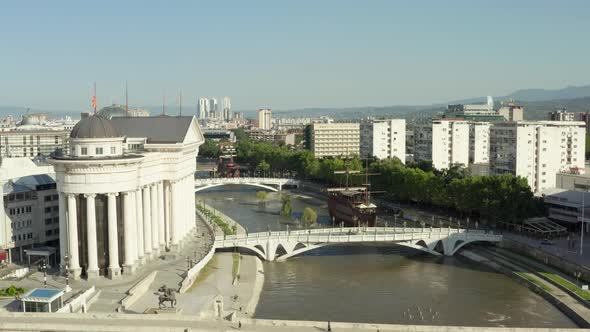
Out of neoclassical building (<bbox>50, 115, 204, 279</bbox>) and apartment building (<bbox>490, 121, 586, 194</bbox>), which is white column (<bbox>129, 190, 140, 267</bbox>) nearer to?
neoclassical building (<bbox>50, 115, 204, 279</bbox>)

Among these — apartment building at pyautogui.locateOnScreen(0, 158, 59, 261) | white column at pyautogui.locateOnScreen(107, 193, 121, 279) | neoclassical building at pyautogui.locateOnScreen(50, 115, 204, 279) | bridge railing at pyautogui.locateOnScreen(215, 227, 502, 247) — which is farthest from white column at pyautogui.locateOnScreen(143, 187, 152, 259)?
apartment building at pyautogui.locateOnScreen(0, 158, 59, 261)

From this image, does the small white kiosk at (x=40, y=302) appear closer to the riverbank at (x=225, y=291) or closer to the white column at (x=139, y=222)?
the riverbank at (x=225, y=291)

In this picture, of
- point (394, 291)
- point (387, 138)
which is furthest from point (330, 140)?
point (394, 291)

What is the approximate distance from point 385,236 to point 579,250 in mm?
19952

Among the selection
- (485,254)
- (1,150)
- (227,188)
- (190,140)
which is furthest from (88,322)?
(1,150)

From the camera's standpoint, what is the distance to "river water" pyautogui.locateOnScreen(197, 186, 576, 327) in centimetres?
4962

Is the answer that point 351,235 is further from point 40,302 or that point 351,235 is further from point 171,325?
point 40,302

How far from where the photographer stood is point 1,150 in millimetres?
138750

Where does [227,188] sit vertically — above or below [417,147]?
below

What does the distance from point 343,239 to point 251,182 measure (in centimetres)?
6216

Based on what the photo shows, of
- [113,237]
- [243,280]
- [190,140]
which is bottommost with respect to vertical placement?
[243,280]

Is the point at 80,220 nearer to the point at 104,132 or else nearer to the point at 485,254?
the point at 104,132

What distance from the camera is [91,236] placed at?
50.3m

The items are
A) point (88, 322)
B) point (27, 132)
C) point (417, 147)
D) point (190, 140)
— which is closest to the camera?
point (88, 322)
